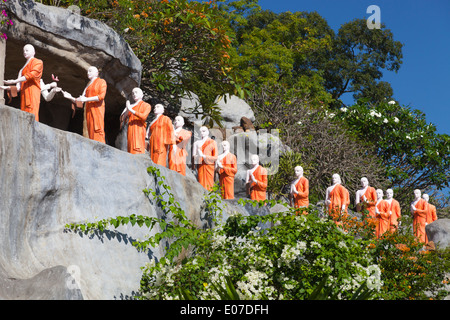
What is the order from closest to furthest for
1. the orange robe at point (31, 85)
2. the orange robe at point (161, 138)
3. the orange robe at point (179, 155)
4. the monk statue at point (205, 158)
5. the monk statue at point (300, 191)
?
1. the orange robe at point (31, 85)
2. the orange robe at point (161, 138)
3. the orange robe at point (179, 155)
4. the monk statue at point (205, 158)
5. the monk statue at point (300, 191)

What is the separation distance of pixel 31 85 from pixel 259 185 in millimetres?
5504

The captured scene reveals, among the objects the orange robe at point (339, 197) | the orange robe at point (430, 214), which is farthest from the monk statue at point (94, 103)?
the orange robe at point (430, 214)

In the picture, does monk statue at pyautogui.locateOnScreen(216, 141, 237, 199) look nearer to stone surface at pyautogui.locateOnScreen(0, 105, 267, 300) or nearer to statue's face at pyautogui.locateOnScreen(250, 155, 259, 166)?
statue's face at pyautogui.locateOnScreen(250, 155, 259, 166)

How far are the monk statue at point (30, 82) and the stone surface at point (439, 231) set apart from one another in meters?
11.1

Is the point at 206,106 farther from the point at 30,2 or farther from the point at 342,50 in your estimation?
the point at 342,50

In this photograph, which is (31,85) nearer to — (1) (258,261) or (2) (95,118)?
(2) (95,118)

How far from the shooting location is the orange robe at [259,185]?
1417cm

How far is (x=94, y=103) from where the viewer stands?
1145 centimetres

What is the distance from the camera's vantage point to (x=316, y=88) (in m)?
27.3

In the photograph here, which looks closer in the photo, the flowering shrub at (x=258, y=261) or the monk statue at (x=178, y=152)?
the flowering shrub at (x=258, y=261)

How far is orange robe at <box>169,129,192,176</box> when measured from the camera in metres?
12.4

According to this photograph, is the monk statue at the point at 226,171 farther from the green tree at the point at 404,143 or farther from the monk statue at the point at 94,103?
the green tree at the point at 404,143

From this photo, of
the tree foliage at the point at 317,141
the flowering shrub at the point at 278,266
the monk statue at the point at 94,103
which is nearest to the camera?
the flowering shrub at the point at 278,266
